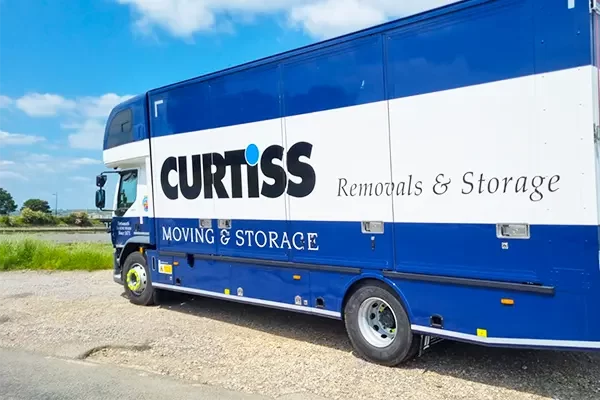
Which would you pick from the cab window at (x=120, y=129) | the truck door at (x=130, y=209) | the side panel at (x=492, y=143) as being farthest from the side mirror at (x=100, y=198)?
the side panel at (x=492, y=143)

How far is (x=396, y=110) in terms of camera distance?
214 inches

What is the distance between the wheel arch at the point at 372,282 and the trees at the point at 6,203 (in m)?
94.8

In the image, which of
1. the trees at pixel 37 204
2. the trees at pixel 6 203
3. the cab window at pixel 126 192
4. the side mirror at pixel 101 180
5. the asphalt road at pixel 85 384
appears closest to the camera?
the asphalt road at pixel 85 384

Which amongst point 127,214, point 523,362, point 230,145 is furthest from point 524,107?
point 127,214

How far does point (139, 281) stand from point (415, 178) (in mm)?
5887

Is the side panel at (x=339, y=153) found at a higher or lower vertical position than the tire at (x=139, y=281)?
higher

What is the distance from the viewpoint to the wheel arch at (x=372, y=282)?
543 cm

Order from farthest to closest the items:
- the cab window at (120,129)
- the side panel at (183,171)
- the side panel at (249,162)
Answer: the cab window at (120,129), the side panel at (183,171), the side panel at (249,162)

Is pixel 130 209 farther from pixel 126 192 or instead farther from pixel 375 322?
pixel 375 322

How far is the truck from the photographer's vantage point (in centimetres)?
442

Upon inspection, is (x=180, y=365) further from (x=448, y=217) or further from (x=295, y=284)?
(x=448, y=217)

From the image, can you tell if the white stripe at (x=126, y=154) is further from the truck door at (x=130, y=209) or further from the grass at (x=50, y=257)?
the grass at (x=50, y=257)

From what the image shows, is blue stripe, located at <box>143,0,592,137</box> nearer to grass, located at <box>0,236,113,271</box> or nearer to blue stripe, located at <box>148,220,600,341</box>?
blue stripe, located at <box>148,220,600,341</box>

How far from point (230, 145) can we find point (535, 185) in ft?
13.3
